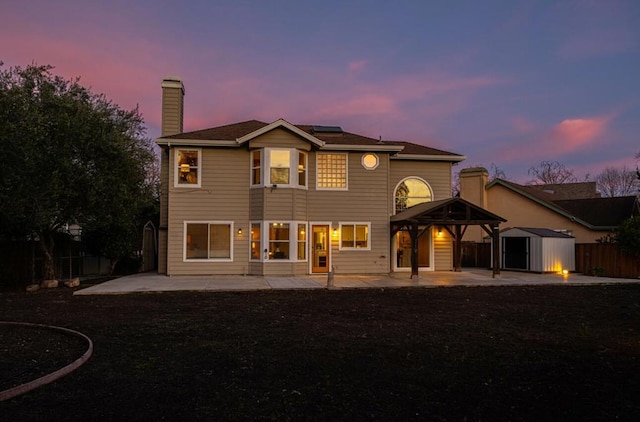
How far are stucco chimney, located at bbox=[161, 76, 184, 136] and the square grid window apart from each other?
20.8ft

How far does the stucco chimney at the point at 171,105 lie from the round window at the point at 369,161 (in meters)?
8.07

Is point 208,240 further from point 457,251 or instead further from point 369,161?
point 457,251

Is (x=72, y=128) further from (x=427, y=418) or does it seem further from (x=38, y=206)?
(x=427, y=418)

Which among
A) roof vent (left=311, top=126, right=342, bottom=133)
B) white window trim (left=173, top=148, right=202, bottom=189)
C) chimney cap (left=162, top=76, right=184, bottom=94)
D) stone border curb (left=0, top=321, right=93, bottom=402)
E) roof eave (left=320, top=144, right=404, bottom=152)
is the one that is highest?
chimney cap (left=162, top=76, right=184, bottom=94)

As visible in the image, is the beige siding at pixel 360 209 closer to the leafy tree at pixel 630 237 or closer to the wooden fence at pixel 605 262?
the wooden fence at pixel 605 262

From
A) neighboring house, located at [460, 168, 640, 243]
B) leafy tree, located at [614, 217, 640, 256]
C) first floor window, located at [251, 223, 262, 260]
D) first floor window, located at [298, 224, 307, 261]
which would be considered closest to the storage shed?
leafy tree, located at [614, 217, 640, 256]

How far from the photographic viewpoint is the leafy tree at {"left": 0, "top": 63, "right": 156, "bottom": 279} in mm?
12938

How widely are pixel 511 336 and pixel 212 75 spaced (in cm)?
1753

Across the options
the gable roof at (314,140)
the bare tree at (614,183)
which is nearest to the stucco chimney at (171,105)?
the gable roof at (314,140)

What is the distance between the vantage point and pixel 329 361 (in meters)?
6.25

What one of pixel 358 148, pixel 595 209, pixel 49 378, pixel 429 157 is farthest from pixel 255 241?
pixel 595 209

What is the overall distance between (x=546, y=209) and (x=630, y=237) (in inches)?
288

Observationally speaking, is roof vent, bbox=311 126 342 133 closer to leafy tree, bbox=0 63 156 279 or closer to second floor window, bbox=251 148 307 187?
second floor window, bbox=251 148 307 187

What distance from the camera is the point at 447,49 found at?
18609 mm
